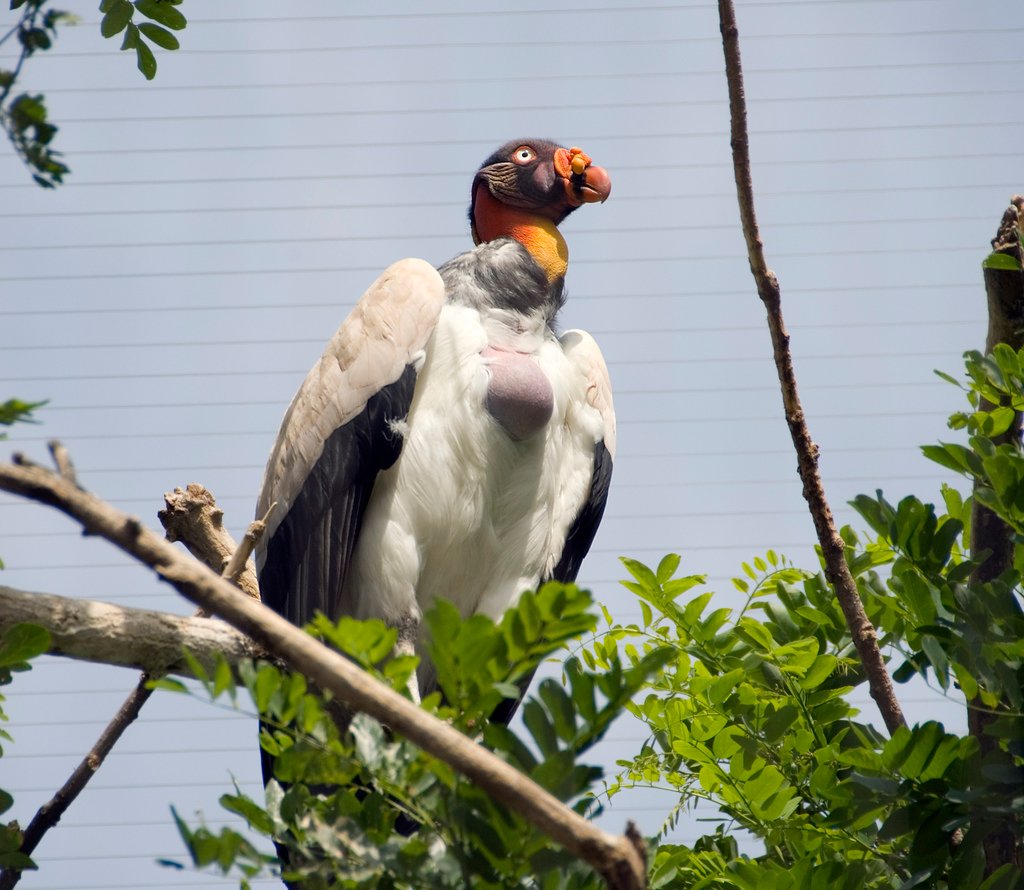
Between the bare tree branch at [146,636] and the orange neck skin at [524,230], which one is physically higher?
the orange neck skin at [524,230]

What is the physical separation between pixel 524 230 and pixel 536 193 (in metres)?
0.15

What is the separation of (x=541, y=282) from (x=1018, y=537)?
1.63 meters

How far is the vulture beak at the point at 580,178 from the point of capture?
400 cm

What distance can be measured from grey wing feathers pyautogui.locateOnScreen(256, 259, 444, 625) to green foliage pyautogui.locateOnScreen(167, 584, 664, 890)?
1443mm

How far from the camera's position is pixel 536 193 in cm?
405

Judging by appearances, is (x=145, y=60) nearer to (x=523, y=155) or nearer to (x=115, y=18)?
(x=115, y=18)

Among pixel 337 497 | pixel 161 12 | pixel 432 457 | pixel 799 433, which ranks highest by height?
pixel 161 12

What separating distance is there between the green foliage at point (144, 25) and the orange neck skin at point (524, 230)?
125cm

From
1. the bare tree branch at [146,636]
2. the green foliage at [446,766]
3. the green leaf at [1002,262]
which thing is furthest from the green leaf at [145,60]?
the green leaf at [1002,262]

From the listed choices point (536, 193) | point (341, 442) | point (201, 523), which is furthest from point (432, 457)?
point (536, 193)

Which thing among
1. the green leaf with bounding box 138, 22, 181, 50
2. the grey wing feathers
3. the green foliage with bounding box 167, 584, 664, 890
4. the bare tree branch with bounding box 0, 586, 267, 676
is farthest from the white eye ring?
the green foliage with bounding box 167, 584, 664, 890

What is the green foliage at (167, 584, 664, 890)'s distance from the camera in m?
1.77

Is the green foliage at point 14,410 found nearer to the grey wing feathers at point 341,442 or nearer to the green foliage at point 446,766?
the green foliage at point 446,766

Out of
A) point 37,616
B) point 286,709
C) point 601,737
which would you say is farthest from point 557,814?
point 37,616
